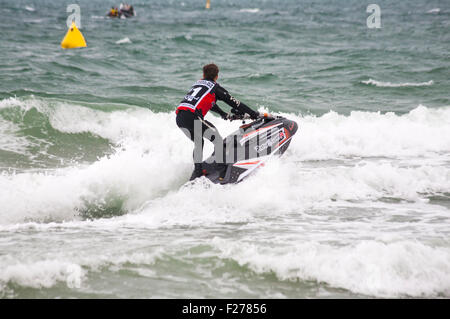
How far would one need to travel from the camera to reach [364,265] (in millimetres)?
4648

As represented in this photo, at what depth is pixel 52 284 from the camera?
4410 mm

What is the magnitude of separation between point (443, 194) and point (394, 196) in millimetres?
755

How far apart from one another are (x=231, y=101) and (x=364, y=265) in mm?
3246

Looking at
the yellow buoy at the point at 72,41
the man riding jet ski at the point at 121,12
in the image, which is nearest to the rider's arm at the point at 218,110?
the yellow buoy at the point at 72,41

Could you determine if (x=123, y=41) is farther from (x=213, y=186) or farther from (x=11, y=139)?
(x=213, y=186)

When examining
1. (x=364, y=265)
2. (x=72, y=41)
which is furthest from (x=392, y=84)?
(x=364, y=265)

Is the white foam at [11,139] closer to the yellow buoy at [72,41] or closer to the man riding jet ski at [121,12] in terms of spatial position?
the yellow buoy at [72,41]

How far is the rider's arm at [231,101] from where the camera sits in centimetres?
699

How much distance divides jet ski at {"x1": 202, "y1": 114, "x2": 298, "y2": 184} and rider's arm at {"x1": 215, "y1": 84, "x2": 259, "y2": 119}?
10 cm

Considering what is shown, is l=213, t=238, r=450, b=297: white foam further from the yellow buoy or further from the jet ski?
the yellow buoy

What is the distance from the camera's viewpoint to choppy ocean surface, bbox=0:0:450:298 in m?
4.56

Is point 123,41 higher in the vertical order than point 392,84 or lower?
higher
